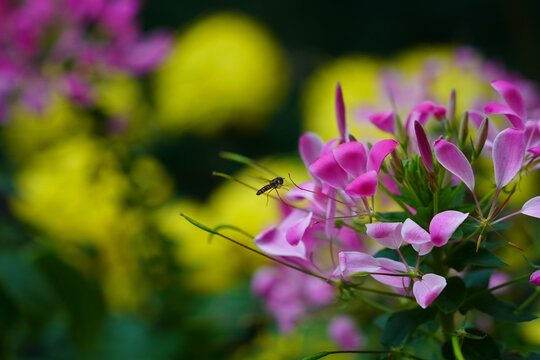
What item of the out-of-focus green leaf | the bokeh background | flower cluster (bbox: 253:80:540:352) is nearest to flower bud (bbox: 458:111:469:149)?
flower cluster (bbox: 253:80:540:352)

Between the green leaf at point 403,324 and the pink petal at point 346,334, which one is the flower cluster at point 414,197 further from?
the pink petal at point 346,334

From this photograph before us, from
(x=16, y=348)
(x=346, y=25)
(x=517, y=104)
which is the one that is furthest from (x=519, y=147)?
(x=346, y=25)

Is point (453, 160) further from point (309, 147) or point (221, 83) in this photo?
point (221, 83)

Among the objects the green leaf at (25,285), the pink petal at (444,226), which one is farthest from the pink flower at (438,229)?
the green leaf at (25,285)

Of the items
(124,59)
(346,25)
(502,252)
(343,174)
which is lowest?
(346,25)

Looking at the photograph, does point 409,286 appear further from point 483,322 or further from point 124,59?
point 124,59

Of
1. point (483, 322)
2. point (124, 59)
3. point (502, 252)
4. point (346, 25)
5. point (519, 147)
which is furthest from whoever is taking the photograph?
point (346, 25)
